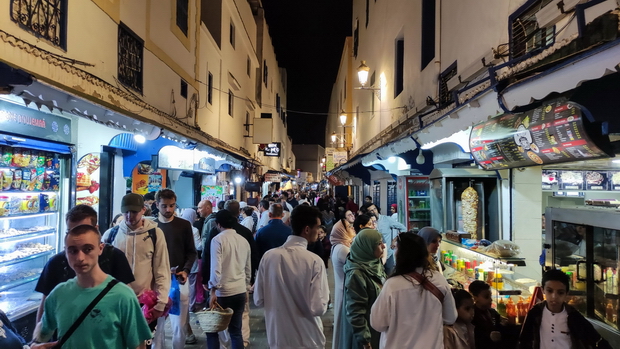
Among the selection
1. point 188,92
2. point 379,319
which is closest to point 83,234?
point 379,319

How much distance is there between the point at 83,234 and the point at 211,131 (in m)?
14.1

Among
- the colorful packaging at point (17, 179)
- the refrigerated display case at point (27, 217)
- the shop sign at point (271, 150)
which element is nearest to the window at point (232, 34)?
the shop sign at point (271, 150)

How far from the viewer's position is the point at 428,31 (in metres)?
10.5

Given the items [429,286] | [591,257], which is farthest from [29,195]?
[591,257]

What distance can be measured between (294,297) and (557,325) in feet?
7.40

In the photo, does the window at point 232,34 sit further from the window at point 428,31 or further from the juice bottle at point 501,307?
the juice bottle at point 501,307

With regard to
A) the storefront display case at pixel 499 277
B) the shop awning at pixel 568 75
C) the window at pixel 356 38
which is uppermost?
the window at pixel 356 38

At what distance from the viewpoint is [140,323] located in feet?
9.14

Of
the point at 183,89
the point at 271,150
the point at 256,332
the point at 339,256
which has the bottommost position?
the point at 256,332

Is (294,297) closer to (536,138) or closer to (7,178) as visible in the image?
(536,138)

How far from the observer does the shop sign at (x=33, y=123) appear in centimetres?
565

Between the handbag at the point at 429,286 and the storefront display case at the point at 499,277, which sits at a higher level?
the handbag at the point at 429,286

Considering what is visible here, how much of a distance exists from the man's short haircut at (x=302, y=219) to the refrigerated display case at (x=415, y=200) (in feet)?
23.0

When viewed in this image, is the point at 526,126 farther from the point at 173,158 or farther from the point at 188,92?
the point at 188,92
